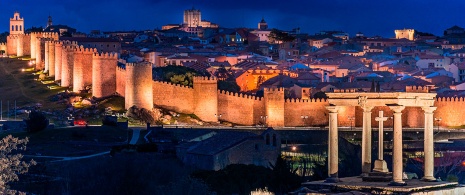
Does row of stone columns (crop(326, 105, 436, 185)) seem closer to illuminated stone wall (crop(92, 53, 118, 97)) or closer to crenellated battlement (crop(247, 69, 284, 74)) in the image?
illuminated stone wall (crop(92, 53, 118, 97))

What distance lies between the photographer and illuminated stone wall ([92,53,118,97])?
6794 centimetres

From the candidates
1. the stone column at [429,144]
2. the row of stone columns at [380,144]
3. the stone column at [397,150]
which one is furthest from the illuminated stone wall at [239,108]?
the stone column at [397,150]

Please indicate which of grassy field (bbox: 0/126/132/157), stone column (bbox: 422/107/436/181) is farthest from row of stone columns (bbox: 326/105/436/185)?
grassy field (bbox: 0/126/132/157)

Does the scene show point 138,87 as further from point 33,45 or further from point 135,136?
point 33,45

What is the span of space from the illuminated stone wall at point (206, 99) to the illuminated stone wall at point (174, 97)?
30 cm

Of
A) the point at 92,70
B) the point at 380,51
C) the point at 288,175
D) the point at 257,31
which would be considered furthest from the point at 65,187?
the point at 257,31

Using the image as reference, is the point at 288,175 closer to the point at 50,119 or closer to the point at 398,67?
the point at 50,119

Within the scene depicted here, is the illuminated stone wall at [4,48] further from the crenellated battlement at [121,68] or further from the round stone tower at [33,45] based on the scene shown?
the crenellated battlement at [121,68]

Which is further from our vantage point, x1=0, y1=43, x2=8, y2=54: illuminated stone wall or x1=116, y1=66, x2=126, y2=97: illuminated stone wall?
x1=0, y1=43, x2=8, y2=54: illuminated stone wall

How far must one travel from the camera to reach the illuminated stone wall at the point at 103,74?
67938 mm

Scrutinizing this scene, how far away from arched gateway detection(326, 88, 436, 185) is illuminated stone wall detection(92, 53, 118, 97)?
1467 inches

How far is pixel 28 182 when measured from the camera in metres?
42.4

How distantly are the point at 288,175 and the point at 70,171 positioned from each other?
8458 mm

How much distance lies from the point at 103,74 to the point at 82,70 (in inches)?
94.6
